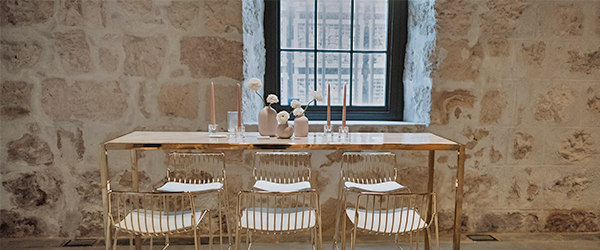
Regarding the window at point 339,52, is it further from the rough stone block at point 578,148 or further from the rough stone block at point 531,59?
the rough stone block at point 578,148

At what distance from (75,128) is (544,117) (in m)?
3.47

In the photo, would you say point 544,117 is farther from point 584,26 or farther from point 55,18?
point 55,18

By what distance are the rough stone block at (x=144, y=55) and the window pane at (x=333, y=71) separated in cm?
127

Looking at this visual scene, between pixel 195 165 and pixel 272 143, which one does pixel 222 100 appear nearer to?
pixel 195 165

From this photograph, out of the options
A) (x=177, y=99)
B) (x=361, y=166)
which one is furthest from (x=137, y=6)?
(x=361, y=166)

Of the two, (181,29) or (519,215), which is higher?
(181,29)

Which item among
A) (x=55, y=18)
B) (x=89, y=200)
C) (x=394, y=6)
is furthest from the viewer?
(x=394, y=6)

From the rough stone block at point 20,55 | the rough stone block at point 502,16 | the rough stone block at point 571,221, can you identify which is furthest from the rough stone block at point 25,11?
the rough stone block at point 571,221

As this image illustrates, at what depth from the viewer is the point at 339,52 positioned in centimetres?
313

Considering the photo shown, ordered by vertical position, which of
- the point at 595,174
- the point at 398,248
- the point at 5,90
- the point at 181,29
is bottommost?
the point at 398,248

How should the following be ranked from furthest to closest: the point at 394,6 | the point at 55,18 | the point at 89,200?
1. the point at 394,6
2. the point at 89,200
3. the point at 55,18

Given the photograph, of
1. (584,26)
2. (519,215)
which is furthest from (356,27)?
(519,215)

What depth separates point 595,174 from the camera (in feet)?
9.25

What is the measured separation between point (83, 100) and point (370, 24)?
231cm
